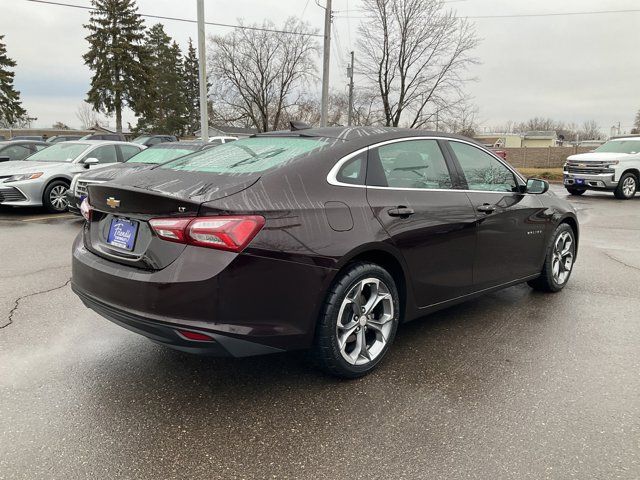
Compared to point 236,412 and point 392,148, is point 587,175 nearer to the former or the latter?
point 392,148

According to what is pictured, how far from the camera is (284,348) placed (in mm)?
2773

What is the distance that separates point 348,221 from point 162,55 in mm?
64454

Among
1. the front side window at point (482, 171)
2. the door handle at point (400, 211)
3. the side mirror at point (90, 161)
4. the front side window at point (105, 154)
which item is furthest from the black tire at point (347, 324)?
the front side window at point (105, 154)

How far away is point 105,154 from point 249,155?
8545mm

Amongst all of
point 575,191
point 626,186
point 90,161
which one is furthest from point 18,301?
point 575,191

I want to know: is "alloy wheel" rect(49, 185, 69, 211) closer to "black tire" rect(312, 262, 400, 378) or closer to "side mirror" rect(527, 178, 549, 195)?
"black tire" rect(312, 262, 400, 378)

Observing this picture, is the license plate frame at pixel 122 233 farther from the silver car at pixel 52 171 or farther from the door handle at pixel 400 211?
the silver car at pixel 52 171

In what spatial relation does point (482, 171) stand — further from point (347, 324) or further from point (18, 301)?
point (18, 301)

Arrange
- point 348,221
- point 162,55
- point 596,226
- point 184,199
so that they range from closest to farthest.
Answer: point 184,199 → point 348,221 → point 596,226 → point 162,55

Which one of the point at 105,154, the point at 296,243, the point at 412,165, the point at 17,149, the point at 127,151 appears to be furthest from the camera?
the point at 17,149

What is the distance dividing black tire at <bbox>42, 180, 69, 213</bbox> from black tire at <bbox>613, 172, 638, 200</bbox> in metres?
15.2

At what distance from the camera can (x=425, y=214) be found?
3443mm

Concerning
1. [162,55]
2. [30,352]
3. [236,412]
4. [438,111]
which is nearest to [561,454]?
[236,412]

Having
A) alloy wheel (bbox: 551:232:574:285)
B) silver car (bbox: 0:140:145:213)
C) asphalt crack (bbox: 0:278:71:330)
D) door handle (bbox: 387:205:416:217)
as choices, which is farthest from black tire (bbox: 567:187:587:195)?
asphalt crack (bbox: 0:278:71:330)
